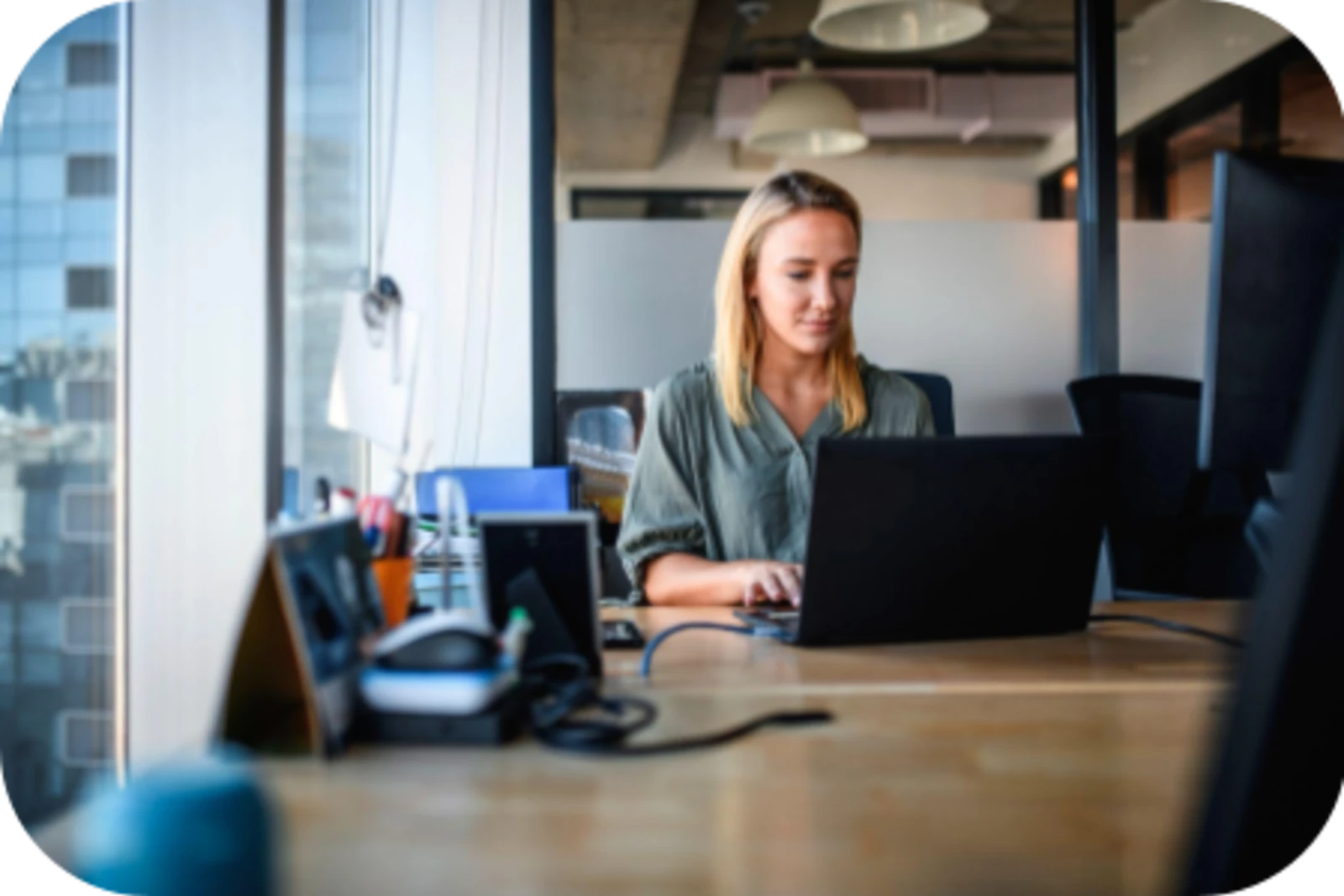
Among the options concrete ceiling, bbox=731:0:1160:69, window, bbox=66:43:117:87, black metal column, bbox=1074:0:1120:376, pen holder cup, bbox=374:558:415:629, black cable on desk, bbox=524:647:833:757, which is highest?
concrete ceiling, bbox=731:0:1160:69

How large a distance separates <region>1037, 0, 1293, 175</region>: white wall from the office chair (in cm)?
176

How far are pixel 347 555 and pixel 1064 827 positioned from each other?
596mm

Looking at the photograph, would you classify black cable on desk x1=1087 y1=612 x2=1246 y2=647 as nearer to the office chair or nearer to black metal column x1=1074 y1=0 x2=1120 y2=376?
the office chair

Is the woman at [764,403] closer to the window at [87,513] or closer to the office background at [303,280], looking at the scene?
the office background at [303,280]

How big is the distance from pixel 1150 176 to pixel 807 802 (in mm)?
4982

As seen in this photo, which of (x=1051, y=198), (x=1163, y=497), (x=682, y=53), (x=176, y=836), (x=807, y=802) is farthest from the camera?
(x=1051, y=198)

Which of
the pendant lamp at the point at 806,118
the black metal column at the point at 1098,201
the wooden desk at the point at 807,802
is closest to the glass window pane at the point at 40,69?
the wooden desk at the point at 807,802

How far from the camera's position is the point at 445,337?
8.59 feet

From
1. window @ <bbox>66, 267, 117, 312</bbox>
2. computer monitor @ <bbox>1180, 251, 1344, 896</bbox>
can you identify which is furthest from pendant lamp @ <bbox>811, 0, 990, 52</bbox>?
computer monitor @ <bbox>1180, 251, 1344, 896</bbox>

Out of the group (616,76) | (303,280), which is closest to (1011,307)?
(303,280)

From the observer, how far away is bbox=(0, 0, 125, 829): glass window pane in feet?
3.21

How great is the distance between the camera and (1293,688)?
1.10 ft

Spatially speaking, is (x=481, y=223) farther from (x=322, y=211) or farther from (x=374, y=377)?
(x=374, y=377)

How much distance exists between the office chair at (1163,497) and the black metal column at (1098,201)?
54 cm
